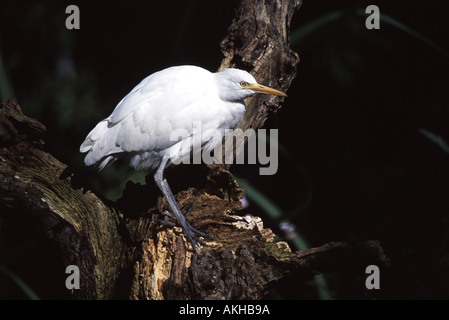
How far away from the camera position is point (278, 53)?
2.14 metres

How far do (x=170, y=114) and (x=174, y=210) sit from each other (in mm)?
398

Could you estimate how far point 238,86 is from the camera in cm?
197

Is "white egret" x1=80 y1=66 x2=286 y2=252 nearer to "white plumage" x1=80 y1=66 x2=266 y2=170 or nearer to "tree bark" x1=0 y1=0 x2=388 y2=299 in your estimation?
"white plumage" x1=80 y1=66 x2=266 y2=170

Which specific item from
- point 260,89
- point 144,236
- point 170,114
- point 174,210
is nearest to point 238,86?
point 260,89

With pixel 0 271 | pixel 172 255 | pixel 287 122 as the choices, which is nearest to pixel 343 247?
pixel 172 255

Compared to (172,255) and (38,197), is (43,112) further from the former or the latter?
(172,255)

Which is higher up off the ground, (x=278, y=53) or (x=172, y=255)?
(x=278, y=53)

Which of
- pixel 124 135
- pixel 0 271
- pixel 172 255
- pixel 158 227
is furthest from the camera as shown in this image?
pixel 0 271

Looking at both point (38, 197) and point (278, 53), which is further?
point (278, 53)

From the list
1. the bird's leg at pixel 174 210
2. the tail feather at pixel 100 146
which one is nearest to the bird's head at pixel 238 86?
the bird's leg at pixel 174 210

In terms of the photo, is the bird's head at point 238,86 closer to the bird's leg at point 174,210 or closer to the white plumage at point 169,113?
the white plumage at point 169,113

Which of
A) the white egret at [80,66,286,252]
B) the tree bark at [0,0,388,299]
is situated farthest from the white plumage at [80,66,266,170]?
the tree bark at [0,0,388,299]

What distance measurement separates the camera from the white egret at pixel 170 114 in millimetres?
1984

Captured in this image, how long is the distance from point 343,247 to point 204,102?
81 cm
